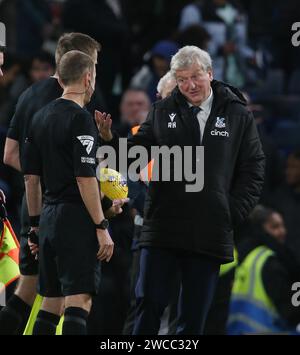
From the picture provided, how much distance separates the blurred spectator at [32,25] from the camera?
14180 millimetres

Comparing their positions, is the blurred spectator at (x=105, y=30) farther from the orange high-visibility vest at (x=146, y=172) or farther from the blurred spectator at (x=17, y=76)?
the orange high-visibility vest at (x=146, y=172)

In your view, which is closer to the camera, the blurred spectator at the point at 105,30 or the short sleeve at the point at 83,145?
the short sleeve at the point at 83,145

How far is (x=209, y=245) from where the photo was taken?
26.9 feet

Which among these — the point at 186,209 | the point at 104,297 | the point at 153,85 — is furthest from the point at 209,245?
the point at 153,85

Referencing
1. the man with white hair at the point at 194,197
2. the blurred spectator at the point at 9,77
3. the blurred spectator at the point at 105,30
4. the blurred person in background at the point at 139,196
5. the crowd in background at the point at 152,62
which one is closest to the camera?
the man with white hair at the point at 194,197

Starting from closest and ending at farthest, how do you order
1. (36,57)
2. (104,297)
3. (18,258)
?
(18,258) → (104,297) → (36,57)

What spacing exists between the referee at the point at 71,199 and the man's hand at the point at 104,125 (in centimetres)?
32

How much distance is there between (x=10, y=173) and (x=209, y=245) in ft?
13.1

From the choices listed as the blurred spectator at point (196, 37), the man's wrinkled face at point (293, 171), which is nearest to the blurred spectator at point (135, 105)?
the blurred spectator at point (196, 37)

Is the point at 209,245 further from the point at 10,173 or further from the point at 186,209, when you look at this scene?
the point at 10,173

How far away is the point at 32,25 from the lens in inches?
565

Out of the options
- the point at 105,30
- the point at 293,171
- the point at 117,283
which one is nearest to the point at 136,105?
the point at 105,30

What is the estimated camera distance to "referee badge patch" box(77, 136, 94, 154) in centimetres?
794

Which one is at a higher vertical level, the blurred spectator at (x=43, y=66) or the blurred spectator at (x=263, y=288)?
the blurred spectator at (x=43, y=66)
